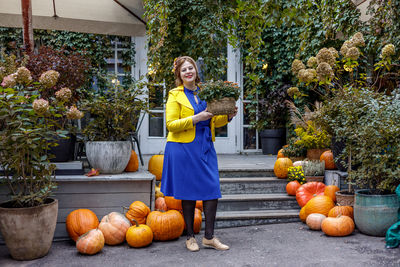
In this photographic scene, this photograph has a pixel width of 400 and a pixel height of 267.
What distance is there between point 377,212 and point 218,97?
5.68 ft

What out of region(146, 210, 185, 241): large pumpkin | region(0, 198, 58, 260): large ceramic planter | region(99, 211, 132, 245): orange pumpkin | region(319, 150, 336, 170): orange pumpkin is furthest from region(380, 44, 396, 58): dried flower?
region(0, 198, 58, 260): large ceramic planter

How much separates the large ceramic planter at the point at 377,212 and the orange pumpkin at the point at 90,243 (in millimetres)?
2234

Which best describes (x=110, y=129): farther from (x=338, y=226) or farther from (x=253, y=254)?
(x=338, y=226)

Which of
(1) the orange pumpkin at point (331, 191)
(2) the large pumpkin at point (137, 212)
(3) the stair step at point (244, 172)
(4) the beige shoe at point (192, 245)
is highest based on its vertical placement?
(3) the stair step at point (244, 172)

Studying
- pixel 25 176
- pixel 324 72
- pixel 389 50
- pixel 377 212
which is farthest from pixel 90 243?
pixel 389 50

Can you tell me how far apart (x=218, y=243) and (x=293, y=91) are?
3110mm

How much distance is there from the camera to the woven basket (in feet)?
9.35

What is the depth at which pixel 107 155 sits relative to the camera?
3598 millimetres

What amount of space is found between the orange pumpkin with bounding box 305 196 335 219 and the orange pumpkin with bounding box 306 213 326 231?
8 cm

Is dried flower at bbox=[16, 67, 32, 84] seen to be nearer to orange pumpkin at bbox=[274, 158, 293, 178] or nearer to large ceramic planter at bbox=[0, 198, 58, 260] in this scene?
large ceramic planter at bbox=[0, 198, 58, 260]

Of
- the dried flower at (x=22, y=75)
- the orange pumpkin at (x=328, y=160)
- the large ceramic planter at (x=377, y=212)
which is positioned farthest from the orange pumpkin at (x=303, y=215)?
the dried flower at (x=22, y=75)

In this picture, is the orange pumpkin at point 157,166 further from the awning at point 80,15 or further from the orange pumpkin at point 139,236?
the awning at point 80,15

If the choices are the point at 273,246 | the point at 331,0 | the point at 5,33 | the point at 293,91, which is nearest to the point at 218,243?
the point at 273,246

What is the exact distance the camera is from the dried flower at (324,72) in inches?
171
